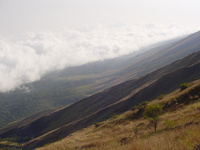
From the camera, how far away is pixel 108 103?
122438mm

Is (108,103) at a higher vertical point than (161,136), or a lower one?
lower

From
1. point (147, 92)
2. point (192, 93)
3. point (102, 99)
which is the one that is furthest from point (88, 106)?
point (192, 93)

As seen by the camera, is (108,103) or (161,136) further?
(108,103)

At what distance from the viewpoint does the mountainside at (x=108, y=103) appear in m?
85.4

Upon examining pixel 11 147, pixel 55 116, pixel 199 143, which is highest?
pixel 199 143

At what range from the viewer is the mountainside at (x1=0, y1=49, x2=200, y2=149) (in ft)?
280

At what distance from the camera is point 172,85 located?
274 feet

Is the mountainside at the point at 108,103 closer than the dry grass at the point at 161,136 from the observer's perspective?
No

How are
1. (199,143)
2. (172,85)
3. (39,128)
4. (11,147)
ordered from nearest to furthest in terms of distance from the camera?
(199,143) < (172,85) < (11,147) < (39,128)

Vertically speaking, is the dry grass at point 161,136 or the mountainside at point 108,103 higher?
the dry grass at point 161,136

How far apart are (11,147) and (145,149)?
183312 millimetres

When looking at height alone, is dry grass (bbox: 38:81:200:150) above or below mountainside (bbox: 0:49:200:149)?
above

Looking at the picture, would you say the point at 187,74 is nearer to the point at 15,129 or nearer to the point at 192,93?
the point at 192,93

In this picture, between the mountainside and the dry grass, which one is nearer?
the dry grass
